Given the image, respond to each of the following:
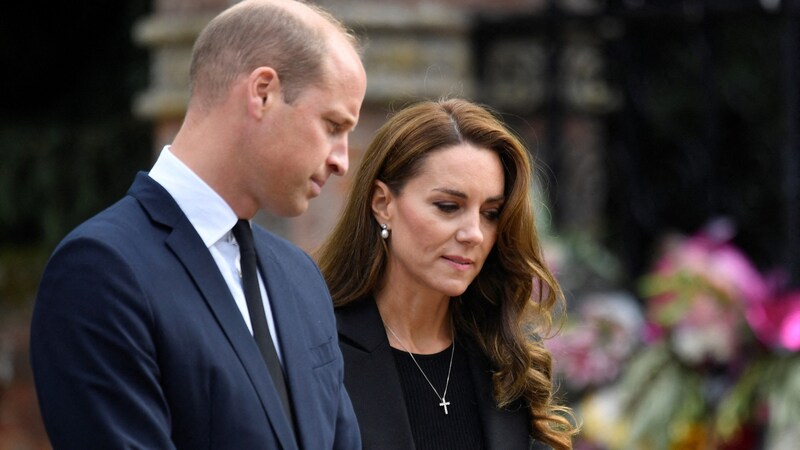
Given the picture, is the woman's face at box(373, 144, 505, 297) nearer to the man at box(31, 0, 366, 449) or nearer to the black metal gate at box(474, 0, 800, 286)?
the man at box(31, 0, 366, 449)

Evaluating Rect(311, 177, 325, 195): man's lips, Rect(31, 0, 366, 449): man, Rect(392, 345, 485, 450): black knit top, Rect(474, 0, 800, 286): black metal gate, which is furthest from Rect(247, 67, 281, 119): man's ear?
Rect(474, 0, 800, 286): black metal gate

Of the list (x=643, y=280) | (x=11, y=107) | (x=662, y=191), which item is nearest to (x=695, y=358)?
(x=643, y=280)

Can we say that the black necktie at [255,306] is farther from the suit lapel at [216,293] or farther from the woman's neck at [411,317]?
the woman's neck at [411,317]

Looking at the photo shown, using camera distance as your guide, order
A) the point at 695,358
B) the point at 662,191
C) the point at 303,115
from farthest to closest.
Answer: the point at 662,191, the point at 695,358, the point at 303,115

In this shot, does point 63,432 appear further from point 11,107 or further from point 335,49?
point 11,107

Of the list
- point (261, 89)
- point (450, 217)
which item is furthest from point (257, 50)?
point (450, 217)

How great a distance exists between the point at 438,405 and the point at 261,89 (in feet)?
4.01

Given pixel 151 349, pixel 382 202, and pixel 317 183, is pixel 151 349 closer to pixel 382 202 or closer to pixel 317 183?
pixel 317 183

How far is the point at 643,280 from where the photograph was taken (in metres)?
5.80

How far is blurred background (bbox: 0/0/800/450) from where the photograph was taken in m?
5.05

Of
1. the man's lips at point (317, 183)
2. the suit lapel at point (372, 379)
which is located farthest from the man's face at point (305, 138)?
the suit lapel at point (372, 379)

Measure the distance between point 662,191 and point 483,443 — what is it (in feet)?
12.0

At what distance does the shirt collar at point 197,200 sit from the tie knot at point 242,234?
35mm

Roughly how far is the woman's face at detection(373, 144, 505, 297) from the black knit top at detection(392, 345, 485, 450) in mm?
170
